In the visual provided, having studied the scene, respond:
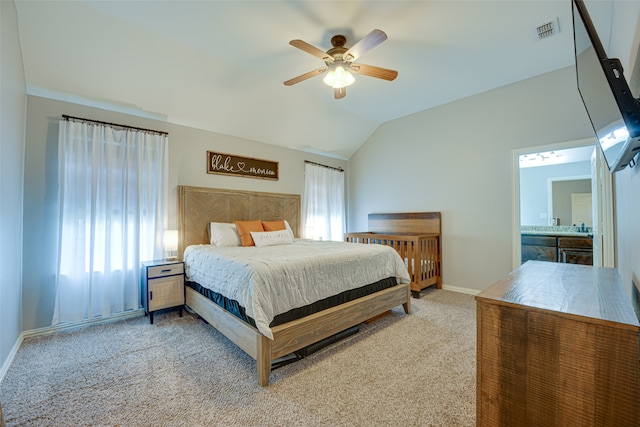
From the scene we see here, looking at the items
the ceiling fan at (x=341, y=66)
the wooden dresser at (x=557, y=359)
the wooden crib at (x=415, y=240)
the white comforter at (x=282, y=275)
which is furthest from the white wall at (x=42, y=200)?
the wooden crib at (x=415, y=240)

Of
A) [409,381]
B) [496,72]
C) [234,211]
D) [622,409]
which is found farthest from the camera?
[234,211]

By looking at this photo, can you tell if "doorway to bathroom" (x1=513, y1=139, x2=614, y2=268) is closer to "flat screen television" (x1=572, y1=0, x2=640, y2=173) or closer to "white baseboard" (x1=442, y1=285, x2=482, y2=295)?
"white baseboard" (x1=442, y1=285, x2=482, y2=295)

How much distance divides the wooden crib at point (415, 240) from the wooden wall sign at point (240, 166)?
182cm

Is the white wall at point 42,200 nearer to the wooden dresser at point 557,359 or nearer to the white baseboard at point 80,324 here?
the white baseboard at point 80,324

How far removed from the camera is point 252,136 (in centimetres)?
421

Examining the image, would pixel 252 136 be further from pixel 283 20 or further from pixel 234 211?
pixel 283 20

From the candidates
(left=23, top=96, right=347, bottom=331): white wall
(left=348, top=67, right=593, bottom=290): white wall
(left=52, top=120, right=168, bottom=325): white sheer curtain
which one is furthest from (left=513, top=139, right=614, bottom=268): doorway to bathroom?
(left=23, top=96, right=347, bottom=331): white wall

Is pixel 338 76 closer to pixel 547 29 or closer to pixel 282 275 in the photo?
pixel 282 275

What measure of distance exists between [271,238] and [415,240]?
2.04m

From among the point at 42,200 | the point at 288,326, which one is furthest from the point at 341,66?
the point at 42,200

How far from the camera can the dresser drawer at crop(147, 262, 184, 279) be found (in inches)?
112

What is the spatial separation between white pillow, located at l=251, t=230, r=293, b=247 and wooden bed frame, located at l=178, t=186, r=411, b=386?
676mm

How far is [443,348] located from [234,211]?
3166mm

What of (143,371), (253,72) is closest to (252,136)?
(253,72)
